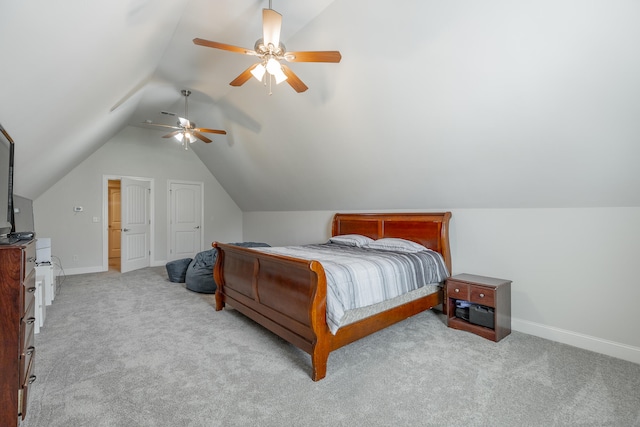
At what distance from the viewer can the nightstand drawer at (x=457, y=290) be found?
3071 millimetres

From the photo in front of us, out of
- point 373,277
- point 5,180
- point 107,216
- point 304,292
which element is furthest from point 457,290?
point 107,216

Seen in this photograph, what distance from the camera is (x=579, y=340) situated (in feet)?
9.09

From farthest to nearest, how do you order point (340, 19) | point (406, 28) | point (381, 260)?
1. point (381, 260)
2. point (340, 19)
3. point (406, 28)

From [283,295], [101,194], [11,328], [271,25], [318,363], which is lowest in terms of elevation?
[318,363]

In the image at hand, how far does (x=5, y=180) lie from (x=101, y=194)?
4.73 meters

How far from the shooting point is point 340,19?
2705 millimetres

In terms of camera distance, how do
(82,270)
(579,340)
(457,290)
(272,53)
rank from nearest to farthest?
(272,53) < (579,340) < (457,290) < (82,270)

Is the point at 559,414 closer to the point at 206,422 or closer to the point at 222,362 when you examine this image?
the point at 206,422

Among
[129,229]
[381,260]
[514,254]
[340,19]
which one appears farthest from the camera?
[129,229]

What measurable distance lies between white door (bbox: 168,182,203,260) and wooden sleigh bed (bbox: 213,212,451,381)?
3948 mm

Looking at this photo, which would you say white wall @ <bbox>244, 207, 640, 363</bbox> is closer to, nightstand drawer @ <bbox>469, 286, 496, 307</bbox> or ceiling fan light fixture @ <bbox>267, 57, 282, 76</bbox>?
nightstand drawer @ <bbox>469, 286, 496, 307</bbox>

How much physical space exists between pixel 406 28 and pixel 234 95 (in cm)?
284

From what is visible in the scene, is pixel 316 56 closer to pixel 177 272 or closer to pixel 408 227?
pixel 408 227

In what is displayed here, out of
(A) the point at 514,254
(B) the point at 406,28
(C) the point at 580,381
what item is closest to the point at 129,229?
(B) the point at 406,28
